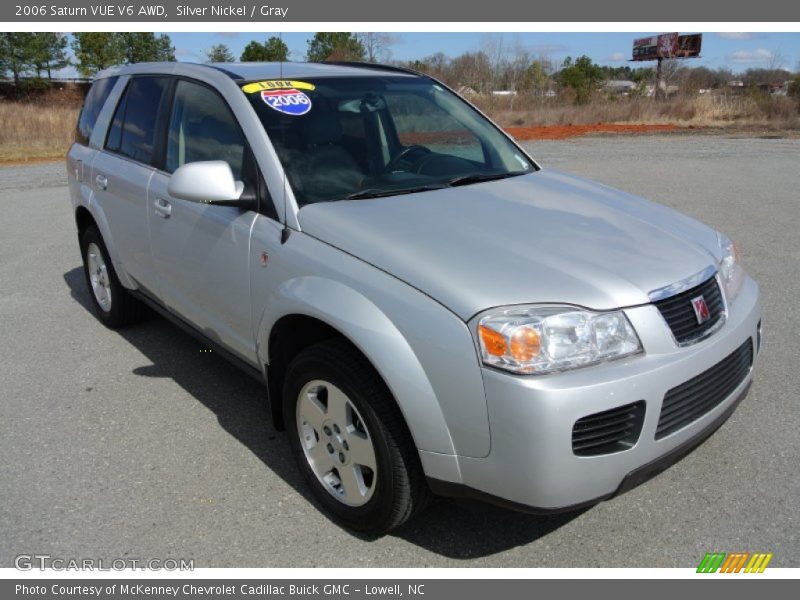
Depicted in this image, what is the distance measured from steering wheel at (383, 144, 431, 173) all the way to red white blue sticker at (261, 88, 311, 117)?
49 cm

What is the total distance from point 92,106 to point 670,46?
2298 inches

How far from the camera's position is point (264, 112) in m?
3.46

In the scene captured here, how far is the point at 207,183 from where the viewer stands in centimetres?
317

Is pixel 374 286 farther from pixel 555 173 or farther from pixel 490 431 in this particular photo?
pixel 555 173

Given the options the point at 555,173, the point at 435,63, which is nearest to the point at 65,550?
the point at 555,173

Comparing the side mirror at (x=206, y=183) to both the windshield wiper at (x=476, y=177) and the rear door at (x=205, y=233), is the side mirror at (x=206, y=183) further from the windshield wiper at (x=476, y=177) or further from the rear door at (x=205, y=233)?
the windshield wiper at (x=476, y=177)

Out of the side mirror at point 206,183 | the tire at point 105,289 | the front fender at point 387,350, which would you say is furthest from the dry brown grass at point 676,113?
the front fender at point 387,350

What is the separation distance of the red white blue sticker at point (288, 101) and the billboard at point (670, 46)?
54.8 metres

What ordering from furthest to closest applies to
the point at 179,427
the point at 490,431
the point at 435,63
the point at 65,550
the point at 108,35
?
the point at 108,35, the point at 435,63, the point at 179,427, the point at 65,550, the point at 490,431

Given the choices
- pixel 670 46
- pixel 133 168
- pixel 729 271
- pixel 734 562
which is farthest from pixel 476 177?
pixel 670 46

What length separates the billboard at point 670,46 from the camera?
55791 millimetres

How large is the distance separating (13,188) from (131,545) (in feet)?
42.2

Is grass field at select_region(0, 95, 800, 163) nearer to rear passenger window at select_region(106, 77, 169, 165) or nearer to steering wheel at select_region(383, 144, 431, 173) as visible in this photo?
rear passenger window at select_region(106, 77, 169, 165)

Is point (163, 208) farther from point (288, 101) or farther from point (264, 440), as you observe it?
point (264, 440)
